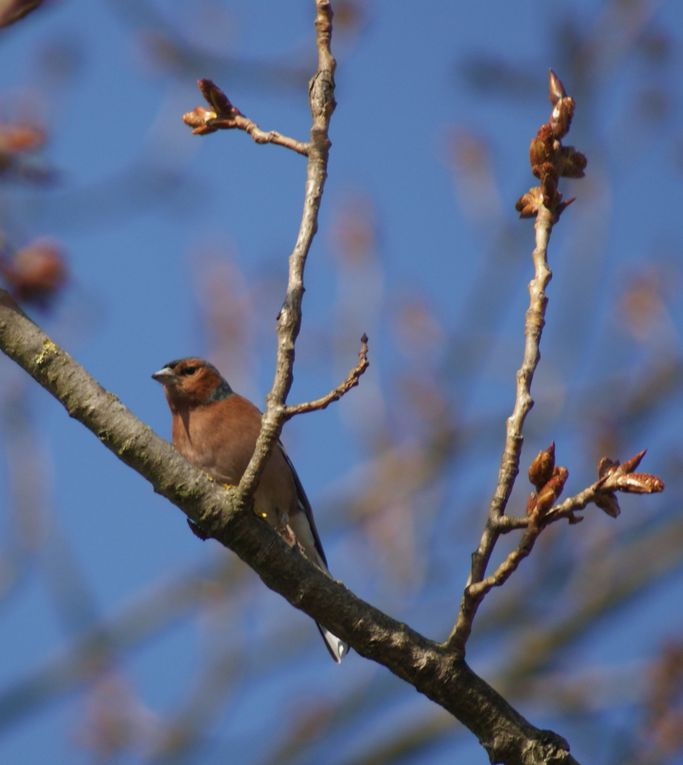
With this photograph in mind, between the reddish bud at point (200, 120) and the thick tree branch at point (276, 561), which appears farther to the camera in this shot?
the reddish bud at point (200, 120)

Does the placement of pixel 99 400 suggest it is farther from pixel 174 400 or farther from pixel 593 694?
pixel 593 694

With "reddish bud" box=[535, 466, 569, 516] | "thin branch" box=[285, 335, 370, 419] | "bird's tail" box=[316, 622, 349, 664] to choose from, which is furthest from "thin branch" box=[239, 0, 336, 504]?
"bird's tail" box=[316, 622, 349, 664]

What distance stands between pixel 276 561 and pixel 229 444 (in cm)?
289

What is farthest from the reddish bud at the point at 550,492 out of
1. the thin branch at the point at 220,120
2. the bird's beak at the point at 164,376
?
the bird's beak at the point at 164,376

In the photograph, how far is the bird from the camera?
6367 millimetres

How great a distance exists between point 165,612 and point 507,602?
2.70 m

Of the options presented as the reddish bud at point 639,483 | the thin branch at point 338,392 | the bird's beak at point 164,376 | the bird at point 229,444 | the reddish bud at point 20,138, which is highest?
the bird's beak at point 164,376

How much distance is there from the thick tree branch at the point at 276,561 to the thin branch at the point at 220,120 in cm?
99

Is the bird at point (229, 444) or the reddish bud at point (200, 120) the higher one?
the bird at point (229, 444)

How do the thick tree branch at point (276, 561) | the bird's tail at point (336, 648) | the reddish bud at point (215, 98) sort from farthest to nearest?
the bird's tail at point (336, 648), the reddish bud at point (215, 98), the thick tree branch at point (276, 561)

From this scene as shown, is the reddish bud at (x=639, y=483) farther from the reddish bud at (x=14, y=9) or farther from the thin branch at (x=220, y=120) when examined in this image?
the reddish bud at (x=14, y=9)

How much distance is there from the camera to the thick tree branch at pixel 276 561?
11.7ft

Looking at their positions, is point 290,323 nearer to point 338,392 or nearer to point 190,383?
Answer: point 338,392

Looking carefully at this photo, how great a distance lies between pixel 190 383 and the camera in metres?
7.02
